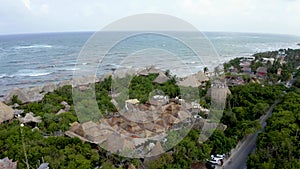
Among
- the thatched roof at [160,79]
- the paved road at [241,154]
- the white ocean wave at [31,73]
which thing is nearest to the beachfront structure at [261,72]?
the thatched roof at [160,79]

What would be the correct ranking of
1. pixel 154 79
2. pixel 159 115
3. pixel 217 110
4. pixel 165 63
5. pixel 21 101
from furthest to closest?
pixel 165 63 < pixel 154 79 < pixel 21 101 < pixel 217 110 < pixel 159 115

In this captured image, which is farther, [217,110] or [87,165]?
[217,110]

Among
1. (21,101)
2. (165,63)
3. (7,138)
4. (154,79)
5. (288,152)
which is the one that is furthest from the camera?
(165,63)

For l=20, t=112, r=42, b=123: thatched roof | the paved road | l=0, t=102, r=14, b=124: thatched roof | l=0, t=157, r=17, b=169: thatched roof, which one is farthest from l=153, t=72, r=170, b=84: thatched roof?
l=0, t=157, r=17, b=169: thatched roof

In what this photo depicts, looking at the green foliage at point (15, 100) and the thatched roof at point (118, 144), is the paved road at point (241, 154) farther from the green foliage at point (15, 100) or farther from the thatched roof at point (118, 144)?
the green foliage at point (15, 100)

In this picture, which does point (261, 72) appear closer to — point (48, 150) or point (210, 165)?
point (210, 165)

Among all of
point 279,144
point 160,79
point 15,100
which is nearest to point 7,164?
point 15,100

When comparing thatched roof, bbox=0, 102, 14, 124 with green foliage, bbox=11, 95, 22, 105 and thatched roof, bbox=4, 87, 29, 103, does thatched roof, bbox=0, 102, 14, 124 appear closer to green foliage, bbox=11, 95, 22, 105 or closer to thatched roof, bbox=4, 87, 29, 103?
green foliage, bbox=11, 95, 22, 105

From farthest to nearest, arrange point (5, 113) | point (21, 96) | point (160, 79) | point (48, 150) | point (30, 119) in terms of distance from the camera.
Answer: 1. point (160, 79)
2. point (21, 96)
3. point (5, 113)
4. point (30, 119)
5. point (48, 150)

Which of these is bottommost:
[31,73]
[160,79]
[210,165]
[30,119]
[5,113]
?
[210,165]

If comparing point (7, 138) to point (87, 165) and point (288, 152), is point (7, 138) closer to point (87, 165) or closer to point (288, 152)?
point (87, 165)

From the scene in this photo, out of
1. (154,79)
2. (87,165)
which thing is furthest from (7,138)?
(154,79)
